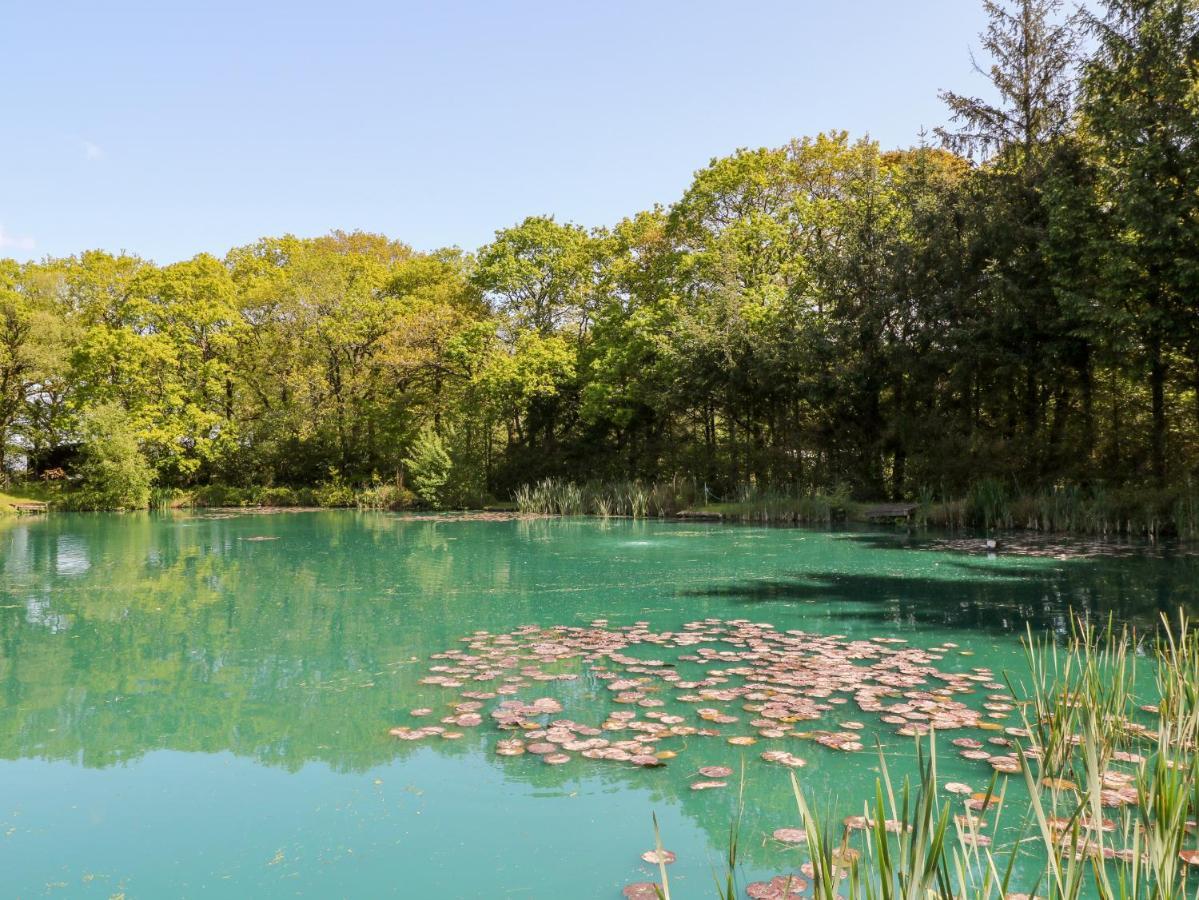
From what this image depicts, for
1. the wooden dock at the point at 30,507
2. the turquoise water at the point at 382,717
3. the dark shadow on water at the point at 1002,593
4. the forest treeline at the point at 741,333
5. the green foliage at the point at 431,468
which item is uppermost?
the forest treeline at the point at 741,333

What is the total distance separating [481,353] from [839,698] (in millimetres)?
21480

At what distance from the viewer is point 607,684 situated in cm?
526

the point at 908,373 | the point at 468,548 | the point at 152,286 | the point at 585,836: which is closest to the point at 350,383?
the point at 152,286

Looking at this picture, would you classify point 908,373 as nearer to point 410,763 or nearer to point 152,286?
point 410,763

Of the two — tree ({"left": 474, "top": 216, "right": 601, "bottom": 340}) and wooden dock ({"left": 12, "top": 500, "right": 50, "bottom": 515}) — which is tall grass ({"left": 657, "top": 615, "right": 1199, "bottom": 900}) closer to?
tree ({"left": 474, "top": 216, "right": 601, "bottom": 340})

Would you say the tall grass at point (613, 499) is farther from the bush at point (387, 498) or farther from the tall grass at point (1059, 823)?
the tall grass at point (1059, 823)

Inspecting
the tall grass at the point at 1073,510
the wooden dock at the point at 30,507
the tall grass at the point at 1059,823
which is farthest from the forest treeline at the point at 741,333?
the tall grass at the point at 1059,823

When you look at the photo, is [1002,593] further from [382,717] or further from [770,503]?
[770,503]

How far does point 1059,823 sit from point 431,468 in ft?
73.1

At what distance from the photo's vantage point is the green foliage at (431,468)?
78.9ft

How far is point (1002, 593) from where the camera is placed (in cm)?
840

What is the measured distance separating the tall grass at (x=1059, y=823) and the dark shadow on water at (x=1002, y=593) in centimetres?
261

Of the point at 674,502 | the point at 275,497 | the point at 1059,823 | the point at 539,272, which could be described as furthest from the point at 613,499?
the point at 1059,823

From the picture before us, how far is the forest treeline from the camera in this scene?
1423 centimetres
